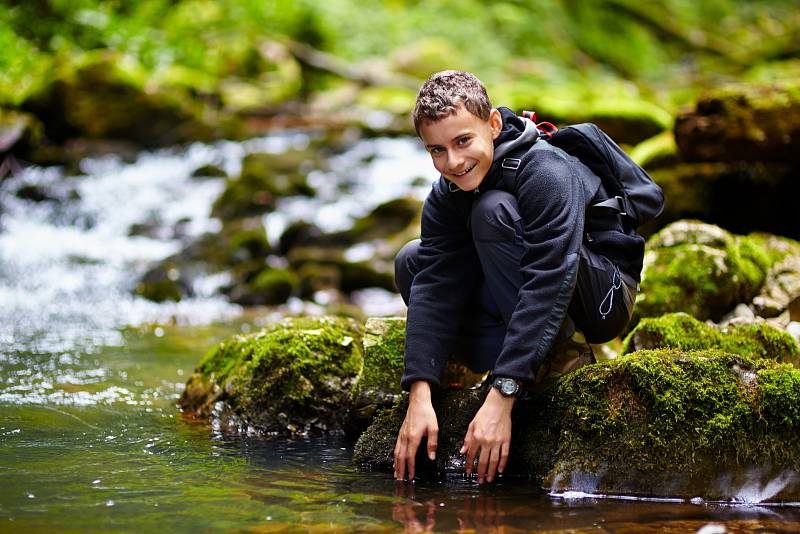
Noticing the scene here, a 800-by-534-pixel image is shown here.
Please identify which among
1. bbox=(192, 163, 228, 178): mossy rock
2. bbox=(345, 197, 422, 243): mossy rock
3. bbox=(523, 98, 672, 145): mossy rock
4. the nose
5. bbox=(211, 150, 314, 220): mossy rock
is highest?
bbox=(523, 98, 672, 145): mossy rock

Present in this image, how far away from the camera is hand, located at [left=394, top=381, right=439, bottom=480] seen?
3.04 m

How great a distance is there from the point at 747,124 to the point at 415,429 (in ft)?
16.8

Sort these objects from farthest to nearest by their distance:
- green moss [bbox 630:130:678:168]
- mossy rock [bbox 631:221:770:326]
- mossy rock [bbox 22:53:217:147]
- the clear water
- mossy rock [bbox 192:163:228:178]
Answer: mossy rock [bbox 22:53:217:147]
mossy rock [bbox 192:163:228:178]
green moss [bbox 630:130:678:168]
mossy rock [bbox 631:221:770:326]
the clear water

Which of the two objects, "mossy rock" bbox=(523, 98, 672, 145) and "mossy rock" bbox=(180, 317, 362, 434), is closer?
"mossy rock" bbox=(180, 317, 362, 434)

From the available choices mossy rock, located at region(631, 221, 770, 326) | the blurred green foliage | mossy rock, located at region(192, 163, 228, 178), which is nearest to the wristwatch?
mossy rock, located at region(631, 221, 770, 326)

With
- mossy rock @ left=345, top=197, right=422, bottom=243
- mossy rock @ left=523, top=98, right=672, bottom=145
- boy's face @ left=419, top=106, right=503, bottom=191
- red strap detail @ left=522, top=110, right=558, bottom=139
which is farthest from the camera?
mossy rock @ left=345, top=197, right=422, bottom=243

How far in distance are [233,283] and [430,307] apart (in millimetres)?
6837

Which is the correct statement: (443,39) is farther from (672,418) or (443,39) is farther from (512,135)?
(672,418)

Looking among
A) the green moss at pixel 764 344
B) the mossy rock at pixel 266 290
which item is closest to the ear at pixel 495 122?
the green moss at pixel 764 344

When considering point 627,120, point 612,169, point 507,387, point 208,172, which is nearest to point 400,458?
point 507,387

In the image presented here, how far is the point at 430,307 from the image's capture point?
10.6 ft

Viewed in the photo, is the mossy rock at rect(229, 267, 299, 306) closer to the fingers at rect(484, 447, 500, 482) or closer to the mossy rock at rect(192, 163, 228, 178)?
the mossy rock at rect(192, 163, 228, 178)

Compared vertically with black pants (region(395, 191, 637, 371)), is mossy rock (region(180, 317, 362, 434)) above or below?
below

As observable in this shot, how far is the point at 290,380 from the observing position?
163 inches
